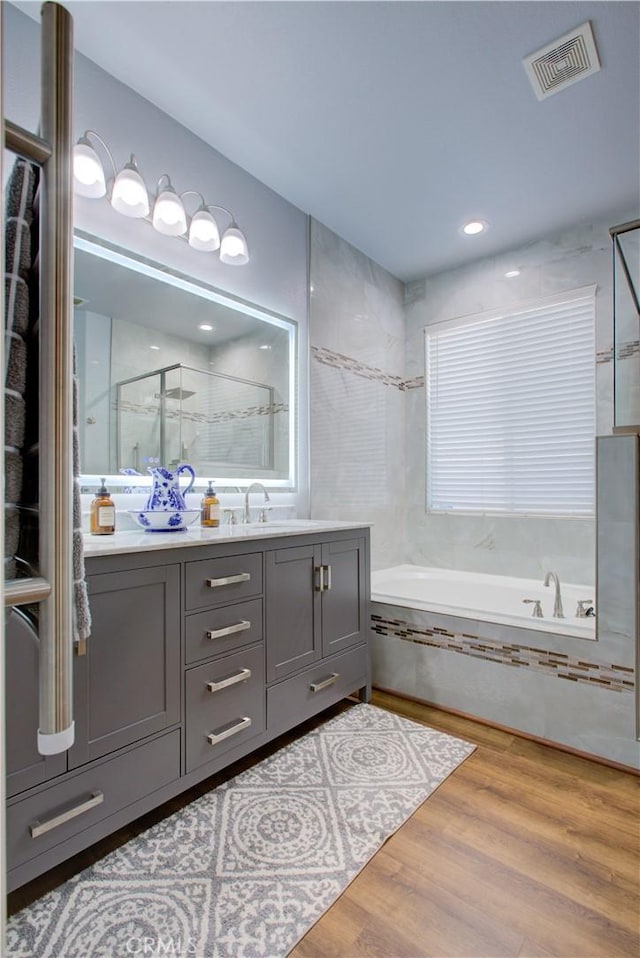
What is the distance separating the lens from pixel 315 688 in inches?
81.7

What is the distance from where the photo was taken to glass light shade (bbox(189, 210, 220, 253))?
7.21ft

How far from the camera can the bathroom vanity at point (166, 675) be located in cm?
124

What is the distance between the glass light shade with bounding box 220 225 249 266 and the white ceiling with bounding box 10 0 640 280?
0.40 metres

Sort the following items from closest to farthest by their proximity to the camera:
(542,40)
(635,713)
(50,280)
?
(50,280) < (542,40) < (635,713)

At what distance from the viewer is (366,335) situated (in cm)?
336

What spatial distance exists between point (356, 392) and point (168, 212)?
62.5 inches

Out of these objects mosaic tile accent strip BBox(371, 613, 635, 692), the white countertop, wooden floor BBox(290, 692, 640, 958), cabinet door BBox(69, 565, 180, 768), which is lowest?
wooden floor BBox(290, 692, 640, 958)

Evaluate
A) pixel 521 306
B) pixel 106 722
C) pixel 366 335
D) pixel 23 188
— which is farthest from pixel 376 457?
pixel 23 188

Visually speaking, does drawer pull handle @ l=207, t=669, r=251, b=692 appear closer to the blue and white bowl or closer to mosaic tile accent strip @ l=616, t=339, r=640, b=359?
the blue and white bowl

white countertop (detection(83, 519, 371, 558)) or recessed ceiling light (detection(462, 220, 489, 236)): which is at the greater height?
recessed ceiling light (detection(462, 220, 489, 236))

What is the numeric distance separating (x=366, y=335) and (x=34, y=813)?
2.98 metres

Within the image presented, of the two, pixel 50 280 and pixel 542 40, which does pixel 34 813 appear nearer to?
pixel 50 280

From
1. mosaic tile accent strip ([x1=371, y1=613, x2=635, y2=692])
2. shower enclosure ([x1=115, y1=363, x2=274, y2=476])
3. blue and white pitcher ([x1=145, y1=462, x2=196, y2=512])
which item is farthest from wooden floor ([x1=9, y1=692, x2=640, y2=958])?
shower enclosure ([x1=115, y1=363, x2=274, y2=476])

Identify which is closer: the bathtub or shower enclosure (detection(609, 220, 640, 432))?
shower enclosure (detection(609, 220, 640, 432))
